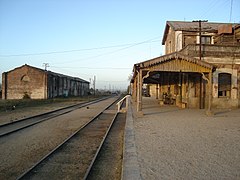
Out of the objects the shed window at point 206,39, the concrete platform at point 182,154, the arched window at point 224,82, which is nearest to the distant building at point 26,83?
the shed window at point 206,39

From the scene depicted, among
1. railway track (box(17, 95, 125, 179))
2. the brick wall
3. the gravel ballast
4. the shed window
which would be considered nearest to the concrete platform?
railway track (box(17, 95, 125, 179))

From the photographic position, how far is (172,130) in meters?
10.1

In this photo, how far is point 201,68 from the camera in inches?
605

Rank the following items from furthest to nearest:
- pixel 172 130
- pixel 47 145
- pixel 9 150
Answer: pixel 172 130 → pixel 47 145 → pixel 9 150

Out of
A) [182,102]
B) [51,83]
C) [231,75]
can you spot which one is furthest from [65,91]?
[231,75]

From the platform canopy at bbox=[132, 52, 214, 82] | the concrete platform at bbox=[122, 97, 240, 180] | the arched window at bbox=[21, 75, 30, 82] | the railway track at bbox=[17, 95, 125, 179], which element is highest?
the arched window at bbox=[21, 75, 30, 82]

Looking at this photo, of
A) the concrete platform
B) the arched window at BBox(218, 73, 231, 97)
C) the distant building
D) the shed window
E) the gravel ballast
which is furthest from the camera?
the distant building

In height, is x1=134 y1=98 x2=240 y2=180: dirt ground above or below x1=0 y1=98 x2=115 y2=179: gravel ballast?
above

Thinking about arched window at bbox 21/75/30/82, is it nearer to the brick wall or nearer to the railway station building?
the brick wall

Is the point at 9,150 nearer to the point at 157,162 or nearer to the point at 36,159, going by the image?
the point at 36,159

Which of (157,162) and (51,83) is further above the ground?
(51,83)

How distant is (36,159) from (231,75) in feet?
53.8

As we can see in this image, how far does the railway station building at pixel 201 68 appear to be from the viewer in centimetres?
1514

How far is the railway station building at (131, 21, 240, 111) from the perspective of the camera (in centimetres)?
1514
